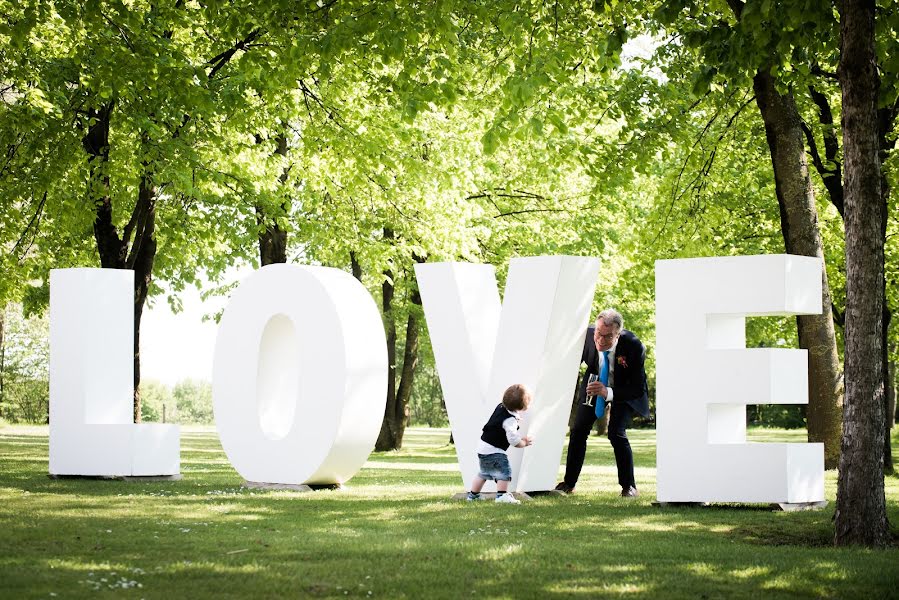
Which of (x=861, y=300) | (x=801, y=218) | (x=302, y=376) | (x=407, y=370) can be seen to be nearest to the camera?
(x=861, y=300)

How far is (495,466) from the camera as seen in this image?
1280 centimetres

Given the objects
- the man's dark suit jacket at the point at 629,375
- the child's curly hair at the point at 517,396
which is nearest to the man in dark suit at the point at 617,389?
the man's dark suit jacket at the point at 629,375

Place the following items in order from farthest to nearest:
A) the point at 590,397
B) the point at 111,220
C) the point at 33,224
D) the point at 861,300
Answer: the point at 33,224 < the point at 111,220 < the point at 590,397 < the point at 861,300

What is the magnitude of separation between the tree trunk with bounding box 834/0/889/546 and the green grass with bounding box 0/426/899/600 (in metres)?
0.44

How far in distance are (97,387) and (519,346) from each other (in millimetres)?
6553

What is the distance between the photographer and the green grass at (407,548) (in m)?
7.12

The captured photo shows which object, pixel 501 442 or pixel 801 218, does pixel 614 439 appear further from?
pixel 801 218

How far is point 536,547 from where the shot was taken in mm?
8875

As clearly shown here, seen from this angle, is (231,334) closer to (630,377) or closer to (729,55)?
(630,377)

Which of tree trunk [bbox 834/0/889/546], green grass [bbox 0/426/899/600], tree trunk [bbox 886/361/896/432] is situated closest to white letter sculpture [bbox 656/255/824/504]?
green grass [bbox 0/426/899/600]

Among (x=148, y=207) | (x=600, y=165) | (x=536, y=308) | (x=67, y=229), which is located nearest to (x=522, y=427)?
(x=536, y=308)

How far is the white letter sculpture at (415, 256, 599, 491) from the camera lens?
13.5 metres

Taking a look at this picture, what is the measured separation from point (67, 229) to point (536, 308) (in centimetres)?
1524

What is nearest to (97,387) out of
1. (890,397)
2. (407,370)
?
(407,370)
